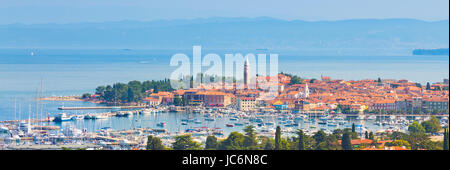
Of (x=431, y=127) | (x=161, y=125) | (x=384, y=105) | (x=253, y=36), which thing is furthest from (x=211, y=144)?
(x=253, y=36)

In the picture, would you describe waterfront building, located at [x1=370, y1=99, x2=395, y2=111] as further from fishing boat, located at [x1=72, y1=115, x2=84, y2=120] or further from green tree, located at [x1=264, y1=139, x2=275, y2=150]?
green tree, located at [x1=264, y1=139, x2=275, y2=150]

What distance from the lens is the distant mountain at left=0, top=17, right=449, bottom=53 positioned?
17.1 metres

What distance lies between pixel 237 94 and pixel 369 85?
3614mm

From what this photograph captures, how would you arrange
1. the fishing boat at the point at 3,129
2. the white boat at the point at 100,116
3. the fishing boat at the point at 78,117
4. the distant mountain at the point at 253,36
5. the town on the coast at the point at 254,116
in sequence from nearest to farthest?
the town on the coast at the point at 254,116, the fishing boat at the point at 3,129, the fishing boat at the point at 78,117, the white boat at the point at 100,116, the distant mountain at the point at 253,36

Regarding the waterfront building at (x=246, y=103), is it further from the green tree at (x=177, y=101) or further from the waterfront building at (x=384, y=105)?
the waterfront building at (x=384, y=105)

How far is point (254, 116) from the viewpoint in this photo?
37.0ft

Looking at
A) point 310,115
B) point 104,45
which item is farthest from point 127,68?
point 310,115

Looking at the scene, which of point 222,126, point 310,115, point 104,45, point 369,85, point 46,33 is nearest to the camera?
point 222,126

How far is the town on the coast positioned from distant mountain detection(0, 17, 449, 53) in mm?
2167

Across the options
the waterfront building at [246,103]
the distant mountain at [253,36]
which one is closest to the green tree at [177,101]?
the waterfront building at [246,103]

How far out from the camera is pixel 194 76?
16672 millimetres

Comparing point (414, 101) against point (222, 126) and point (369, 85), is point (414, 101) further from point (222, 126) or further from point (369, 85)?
point (222, 126)

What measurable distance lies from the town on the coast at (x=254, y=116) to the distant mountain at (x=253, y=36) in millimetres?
2167

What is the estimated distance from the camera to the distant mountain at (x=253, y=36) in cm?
1709
